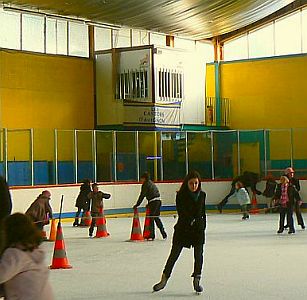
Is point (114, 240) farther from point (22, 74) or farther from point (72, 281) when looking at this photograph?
point (22, 74)

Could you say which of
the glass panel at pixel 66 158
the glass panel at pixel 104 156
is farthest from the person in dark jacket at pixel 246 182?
the glass panel at pixel 66 158

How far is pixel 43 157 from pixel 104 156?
2.34 metres

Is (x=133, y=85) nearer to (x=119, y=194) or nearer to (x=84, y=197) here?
(x=119, y=194)

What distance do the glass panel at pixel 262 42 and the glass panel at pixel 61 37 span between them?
31.6ft

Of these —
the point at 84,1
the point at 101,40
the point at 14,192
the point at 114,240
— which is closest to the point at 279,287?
the point at 114,240

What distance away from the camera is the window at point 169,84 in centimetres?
3172

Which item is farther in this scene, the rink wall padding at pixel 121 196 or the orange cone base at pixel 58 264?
the rink wall padding at pixel 121 196

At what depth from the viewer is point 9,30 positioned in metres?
29.7

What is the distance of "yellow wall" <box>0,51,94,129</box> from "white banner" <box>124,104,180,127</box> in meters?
2.02

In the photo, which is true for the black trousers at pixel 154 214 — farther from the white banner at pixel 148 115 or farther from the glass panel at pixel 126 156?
the white banner at pixel 148 115

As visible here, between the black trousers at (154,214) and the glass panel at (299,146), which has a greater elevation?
the glass panel at (299,146)

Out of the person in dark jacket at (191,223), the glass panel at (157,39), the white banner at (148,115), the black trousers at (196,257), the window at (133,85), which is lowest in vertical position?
the black trousers at (196,257)

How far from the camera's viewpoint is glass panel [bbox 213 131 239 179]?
31094mm

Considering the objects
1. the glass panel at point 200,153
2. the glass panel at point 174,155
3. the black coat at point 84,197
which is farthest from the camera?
the glass panel at point 200,153
